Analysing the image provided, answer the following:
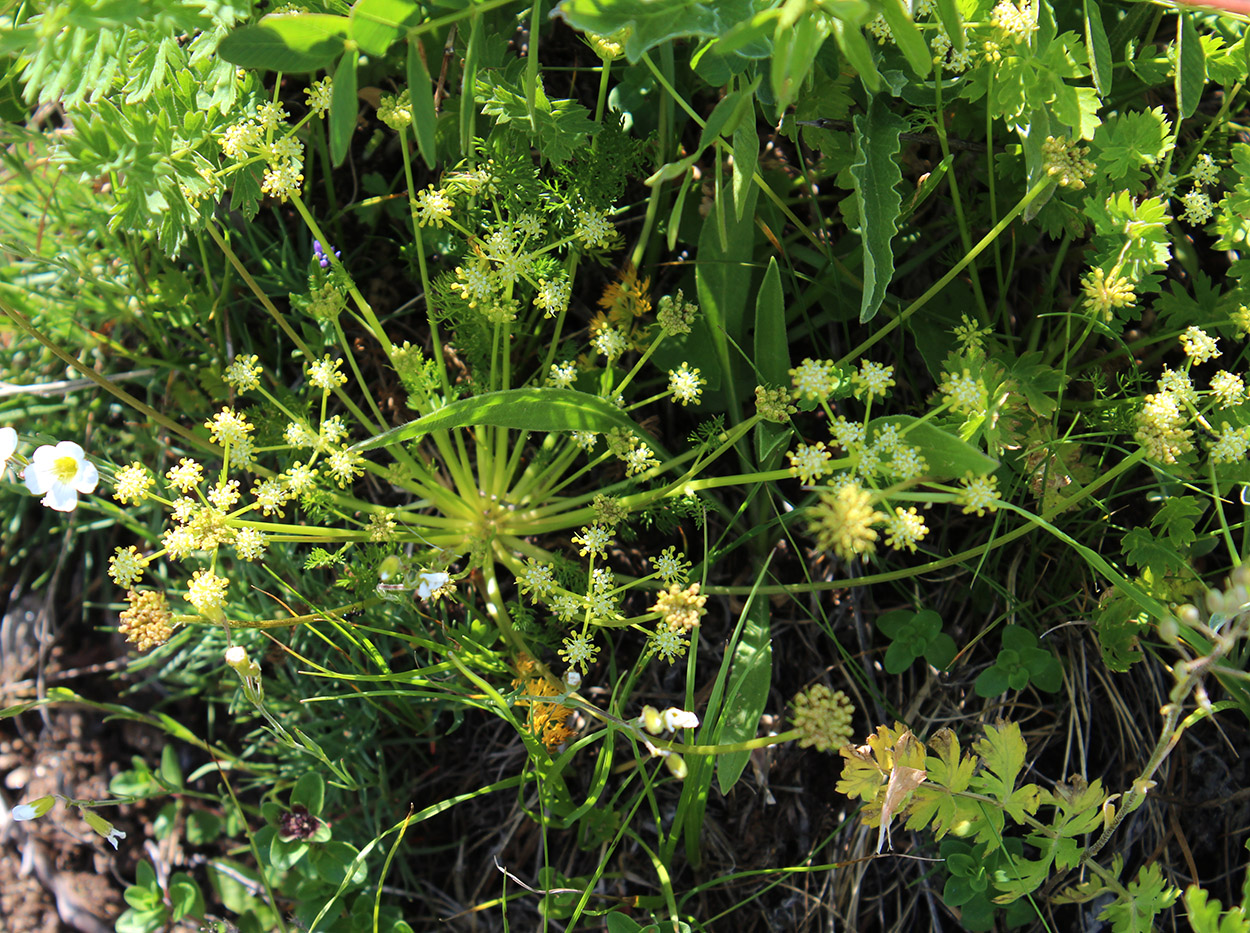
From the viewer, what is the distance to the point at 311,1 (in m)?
1.58

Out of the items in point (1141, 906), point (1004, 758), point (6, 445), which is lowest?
point (1141, 906)

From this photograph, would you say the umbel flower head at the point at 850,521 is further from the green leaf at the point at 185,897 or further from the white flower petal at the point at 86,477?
the green leaf at the point at 185,897

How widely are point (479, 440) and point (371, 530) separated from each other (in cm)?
29

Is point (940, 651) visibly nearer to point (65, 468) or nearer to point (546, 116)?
point (546, 116)

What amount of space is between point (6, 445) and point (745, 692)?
148 centimetres

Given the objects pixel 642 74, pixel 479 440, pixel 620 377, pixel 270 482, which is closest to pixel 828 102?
pixel 642 74

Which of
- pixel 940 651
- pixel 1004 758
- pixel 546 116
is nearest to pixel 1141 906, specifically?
pixel 1004 758

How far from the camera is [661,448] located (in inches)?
74.3

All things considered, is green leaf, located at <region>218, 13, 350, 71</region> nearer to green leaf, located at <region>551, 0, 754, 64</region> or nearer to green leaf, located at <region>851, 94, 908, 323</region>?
green leaf, located at <region>551, 0, 754, 64</region>

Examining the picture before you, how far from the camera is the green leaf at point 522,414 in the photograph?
154 cm

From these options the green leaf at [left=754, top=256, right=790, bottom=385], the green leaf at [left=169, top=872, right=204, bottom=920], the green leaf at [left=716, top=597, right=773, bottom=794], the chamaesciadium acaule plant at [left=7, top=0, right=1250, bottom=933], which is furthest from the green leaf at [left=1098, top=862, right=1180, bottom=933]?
the green leaf at [left=169, top=872, right=204, bottom=920]

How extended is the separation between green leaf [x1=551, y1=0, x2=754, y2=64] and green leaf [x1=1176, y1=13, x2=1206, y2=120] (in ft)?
2.96

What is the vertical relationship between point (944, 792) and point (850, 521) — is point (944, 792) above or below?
below

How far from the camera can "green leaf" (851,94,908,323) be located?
4.95 ft
